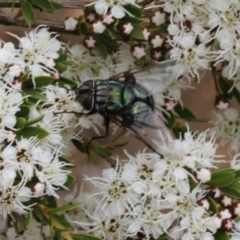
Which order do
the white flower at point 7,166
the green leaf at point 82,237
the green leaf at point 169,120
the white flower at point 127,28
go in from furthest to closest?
the green leaf at point 169,120 < the white flower at point 127,28 < the green leaf at point 82,237 < the white flower at point 7,166

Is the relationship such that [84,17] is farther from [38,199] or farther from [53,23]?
[38,199]

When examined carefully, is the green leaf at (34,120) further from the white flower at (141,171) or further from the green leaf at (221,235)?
the green leaf at (221,235)

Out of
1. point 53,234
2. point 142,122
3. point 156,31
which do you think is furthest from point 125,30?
point 53,234

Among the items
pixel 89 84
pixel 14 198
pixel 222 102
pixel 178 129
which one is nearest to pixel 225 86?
pixel 222 102

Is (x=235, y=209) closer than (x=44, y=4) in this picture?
Yes

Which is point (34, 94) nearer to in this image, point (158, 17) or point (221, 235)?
point (158, 17)

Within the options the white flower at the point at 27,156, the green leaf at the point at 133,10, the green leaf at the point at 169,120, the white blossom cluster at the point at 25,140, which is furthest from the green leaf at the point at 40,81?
the green leaf at the point at 169,120
